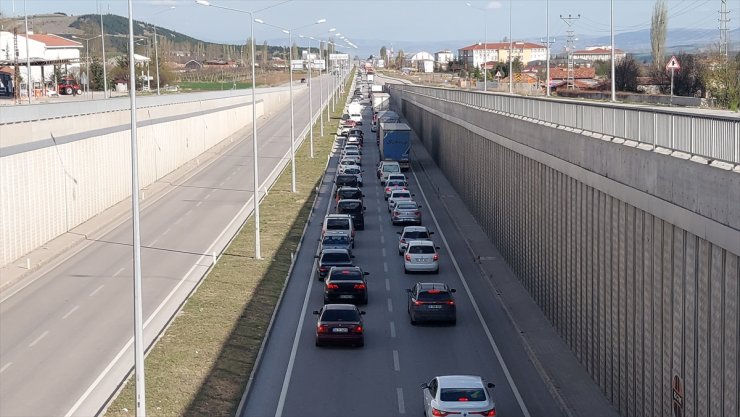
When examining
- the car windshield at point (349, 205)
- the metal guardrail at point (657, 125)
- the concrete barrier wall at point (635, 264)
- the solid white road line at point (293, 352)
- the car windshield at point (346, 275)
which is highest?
the metal guardrail at point (657, 125)

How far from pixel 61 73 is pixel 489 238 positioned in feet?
293

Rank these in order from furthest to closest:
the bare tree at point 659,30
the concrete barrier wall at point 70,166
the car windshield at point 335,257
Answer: the bare tree at point 659,30 → the concrete barrier wall at point 70,166 → the car windshield at point 335,257

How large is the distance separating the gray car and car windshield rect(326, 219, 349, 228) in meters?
5.68

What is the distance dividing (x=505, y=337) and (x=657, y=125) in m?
9.26

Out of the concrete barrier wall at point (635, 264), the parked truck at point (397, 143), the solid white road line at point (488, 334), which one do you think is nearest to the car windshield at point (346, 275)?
the solid white road line at point (488, 334)

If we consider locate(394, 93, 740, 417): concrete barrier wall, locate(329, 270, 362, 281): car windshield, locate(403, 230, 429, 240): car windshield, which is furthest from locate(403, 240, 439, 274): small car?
locate(329, 270, 362, 281): car windshield

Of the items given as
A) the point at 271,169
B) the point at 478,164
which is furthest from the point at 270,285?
the point at 271,169

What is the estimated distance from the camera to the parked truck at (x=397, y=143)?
7275 cm

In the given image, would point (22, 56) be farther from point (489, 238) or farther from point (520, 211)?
point (520, 211)

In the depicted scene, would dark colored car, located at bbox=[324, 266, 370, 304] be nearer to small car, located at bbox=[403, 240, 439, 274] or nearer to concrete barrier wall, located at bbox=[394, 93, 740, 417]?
small car, located at bbox=[403, 240, 439, 274]

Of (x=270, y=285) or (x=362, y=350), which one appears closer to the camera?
(x=362, y=350)

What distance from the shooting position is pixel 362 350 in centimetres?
2719

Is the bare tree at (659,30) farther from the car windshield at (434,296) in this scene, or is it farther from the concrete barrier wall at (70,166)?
the car windshield at (434,296)

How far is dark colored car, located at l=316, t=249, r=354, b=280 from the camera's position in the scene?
36469 millimetres
